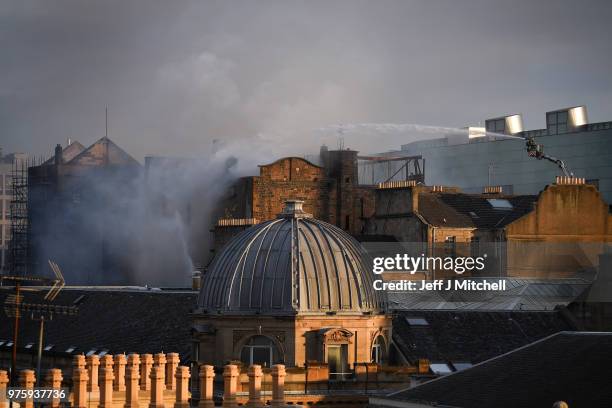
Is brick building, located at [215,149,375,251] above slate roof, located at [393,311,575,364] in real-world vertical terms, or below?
above

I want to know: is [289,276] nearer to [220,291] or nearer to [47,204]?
Result: [220,291]

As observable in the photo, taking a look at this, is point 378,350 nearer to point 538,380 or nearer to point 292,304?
point 292,304

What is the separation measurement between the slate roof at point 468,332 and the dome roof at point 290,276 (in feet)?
28.0

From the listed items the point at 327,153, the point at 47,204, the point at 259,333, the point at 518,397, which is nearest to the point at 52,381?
the point at 259,333

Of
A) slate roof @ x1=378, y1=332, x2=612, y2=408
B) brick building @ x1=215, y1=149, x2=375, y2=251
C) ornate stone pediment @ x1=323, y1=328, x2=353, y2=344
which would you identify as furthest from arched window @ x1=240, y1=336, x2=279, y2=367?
brick building @ x1=215, y1=149, x2=375, y2=251

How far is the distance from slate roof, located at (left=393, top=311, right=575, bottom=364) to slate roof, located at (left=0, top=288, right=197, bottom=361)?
12529mm

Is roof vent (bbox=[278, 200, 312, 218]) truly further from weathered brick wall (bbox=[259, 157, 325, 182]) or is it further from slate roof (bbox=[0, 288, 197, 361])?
weathered brick wall (bbox=[259, 157, 325, 182])

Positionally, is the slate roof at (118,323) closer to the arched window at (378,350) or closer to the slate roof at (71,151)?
the arched window at (378,350)

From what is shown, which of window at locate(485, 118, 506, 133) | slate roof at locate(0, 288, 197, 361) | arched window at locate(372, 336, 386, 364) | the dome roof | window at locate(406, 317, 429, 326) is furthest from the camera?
window at locate(485, 118, 506, 133)

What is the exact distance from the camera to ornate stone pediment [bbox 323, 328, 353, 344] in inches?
3514

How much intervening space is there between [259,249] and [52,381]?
16.1 meters

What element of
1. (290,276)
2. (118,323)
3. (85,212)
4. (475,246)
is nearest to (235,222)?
(118,323)

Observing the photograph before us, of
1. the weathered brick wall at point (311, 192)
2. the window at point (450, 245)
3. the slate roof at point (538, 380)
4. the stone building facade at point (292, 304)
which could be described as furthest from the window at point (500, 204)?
the slate roof at point (538, 380)

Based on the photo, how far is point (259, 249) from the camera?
301 ft
